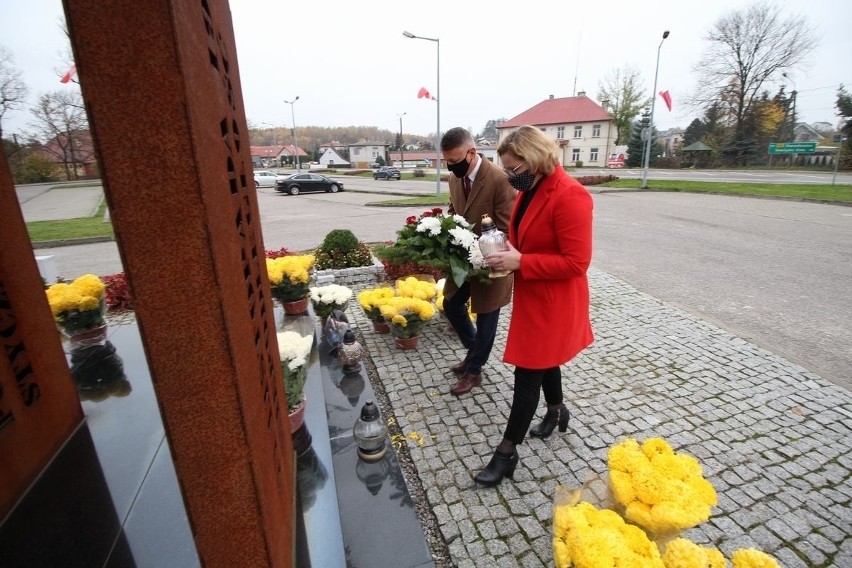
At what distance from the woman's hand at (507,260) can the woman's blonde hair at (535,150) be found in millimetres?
426

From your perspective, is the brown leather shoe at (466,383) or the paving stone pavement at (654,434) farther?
the brown leather shoe at (466,383)

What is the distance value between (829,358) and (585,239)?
13.1 ft

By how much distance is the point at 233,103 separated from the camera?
5.10ft

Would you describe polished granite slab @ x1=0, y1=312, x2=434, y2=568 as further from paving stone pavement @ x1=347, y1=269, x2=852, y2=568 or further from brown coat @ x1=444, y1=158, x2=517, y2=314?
brown coat @ x1=444, y1=158, x2=517, y2=314

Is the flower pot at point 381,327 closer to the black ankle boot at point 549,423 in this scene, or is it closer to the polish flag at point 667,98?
the black ankle boot at point 549,423

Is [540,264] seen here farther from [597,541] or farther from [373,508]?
[373,508]

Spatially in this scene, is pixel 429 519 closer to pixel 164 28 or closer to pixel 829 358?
pixel 164 28

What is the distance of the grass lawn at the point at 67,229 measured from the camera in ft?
37.7

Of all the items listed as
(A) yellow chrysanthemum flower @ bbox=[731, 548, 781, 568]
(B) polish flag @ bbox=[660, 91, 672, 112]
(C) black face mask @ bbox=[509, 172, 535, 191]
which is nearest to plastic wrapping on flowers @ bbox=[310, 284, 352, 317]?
(C) black face mask @ bbox=[509, 172, 535, 191]

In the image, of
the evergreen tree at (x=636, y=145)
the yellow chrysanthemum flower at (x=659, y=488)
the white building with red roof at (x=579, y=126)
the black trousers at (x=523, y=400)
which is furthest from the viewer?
the white building with red roof at (x=579, y=126)

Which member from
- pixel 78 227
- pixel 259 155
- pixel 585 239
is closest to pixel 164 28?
pixel 585 239

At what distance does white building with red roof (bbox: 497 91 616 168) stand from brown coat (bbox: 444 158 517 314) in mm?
52810

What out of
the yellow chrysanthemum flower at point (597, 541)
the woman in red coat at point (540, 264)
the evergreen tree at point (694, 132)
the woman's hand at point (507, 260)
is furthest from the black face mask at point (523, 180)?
the evergreen tree at point (694, 132)

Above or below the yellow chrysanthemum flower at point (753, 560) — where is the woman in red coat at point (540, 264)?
above
